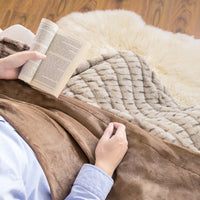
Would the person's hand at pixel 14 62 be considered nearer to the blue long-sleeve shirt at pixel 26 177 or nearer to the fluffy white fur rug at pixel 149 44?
the blue long-sleeve shirt at pixel 26 177

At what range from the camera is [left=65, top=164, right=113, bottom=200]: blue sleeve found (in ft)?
1.94

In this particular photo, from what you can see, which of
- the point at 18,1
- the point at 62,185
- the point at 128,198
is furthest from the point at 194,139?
the point at 18,1

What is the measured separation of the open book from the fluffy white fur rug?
540 mm

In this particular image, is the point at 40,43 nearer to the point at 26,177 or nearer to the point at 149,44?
the point at 26,177

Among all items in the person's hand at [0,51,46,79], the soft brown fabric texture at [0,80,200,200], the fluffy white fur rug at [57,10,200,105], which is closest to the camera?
the soft brown fabric texture at [0,80,200,200]

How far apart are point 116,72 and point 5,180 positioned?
0.60 meters

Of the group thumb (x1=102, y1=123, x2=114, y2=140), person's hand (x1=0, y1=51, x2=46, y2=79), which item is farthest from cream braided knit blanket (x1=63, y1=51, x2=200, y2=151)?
person's hand (x1=0, y1=51, x2=46, y2=79)

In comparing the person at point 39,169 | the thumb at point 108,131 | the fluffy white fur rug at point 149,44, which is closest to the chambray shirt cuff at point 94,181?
the person at point 39,169

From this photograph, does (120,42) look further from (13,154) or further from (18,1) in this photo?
(13,154)

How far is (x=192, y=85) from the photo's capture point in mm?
1244

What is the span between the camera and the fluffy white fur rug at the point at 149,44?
1253 millimetres

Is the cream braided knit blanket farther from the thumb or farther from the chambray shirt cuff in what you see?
the chambray shirt cuff

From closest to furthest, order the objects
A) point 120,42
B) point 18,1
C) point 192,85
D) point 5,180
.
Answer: point 5,180, point 192,85, point 120,42, point 18,1

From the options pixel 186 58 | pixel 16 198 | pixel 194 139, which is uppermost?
pixel 186 58
